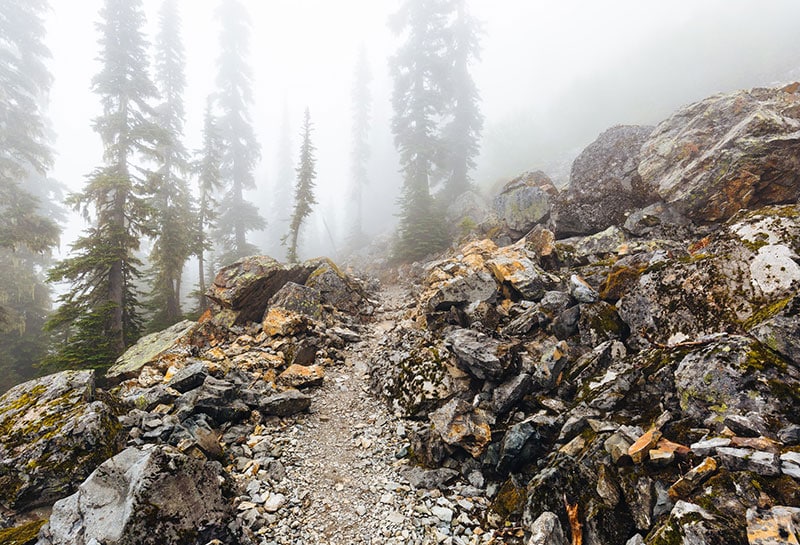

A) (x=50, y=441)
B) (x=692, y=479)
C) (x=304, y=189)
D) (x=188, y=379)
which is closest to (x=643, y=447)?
(x=692, y=479)

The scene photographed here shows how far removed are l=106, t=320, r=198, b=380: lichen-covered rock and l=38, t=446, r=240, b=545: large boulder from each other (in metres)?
6.59

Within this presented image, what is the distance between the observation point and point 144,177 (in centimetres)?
1994

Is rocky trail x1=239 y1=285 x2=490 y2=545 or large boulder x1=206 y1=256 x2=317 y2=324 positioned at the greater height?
large boulder x1=206 y1=256 x2=317 y2=324

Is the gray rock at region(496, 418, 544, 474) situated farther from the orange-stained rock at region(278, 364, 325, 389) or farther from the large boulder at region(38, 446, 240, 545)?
the orange-stained rock at region(278, 364, 325, 389)

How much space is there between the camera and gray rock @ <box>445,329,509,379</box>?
7.22 metres

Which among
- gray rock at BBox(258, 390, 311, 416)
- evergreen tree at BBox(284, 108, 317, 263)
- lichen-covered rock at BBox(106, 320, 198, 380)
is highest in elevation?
evergreen tree at BBox(284, 108, 317, 263)

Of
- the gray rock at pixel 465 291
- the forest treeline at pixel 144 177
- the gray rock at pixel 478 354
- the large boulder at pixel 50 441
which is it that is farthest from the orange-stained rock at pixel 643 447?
the forest treeline at pixel 144 177

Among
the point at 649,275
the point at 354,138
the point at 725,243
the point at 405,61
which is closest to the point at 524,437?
the point at 649,275

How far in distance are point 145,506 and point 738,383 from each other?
8128mm

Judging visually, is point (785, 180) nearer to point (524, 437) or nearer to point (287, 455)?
point (524, 437)

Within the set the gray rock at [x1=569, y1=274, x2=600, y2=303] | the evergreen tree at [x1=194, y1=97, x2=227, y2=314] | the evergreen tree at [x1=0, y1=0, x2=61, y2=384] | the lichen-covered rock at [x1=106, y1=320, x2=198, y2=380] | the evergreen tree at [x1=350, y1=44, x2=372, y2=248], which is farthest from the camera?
the evergreen tree at [x1=350, y1=44, x2=372, y2=248]

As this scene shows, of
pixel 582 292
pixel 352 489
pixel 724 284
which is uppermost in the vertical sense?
pixel 724 284

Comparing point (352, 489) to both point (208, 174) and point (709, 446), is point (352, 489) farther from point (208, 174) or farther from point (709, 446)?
point (208, 174)

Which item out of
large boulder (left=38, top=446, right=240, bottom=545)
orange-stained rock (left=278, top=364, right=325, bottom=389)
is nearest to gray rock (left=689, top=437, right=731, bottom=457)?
large boulder (left=38, top=446, right=240, bottom=545)
